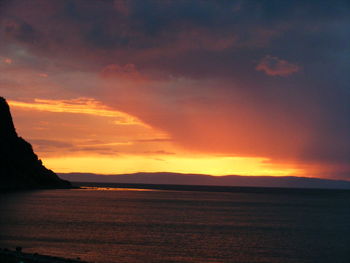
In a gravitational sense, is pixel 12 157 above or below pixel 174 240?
above

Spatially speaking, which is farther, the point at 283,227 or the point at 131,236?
the point at 283,227

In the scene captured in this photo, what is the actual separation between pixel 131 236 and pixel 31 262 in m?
25.3

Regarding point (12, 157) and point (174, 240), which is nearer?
point (174, 240)

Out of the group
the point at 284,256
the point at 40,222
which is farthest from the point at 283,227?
the point at 40,222

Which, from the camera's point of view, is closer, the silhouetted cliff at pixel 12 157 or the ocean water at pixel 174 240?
the ocean water at pixel 174 240

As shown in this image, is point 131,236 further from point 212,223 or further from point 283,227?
point 283,227

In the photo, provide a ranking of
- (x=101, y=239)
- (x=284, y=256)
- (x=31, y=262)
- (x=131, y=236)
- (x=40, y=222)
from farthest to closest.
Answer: (x=40, y=222), (x=131, y=236), (x=101, y=239), (x=284, y=256), (x=31, y=262)

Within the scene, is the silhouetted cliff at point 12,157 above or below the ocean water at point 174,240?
above

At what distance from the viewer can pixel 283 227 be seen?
70.4m

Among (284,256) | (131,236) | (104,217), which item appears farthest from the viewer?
(104,217)

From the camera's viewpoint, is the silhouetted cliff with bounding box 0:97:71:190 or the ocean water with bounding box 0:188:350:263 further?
the silhouetted cliff with bounding box 0:97:71:190

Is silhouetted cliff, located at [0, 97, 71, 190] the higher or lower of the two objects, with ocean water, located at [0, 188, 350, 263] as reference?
higher

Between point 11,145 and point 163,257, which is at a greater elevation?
point 11,145

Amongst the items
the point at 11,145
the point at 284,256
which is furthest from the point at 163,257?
the point at 11,145
